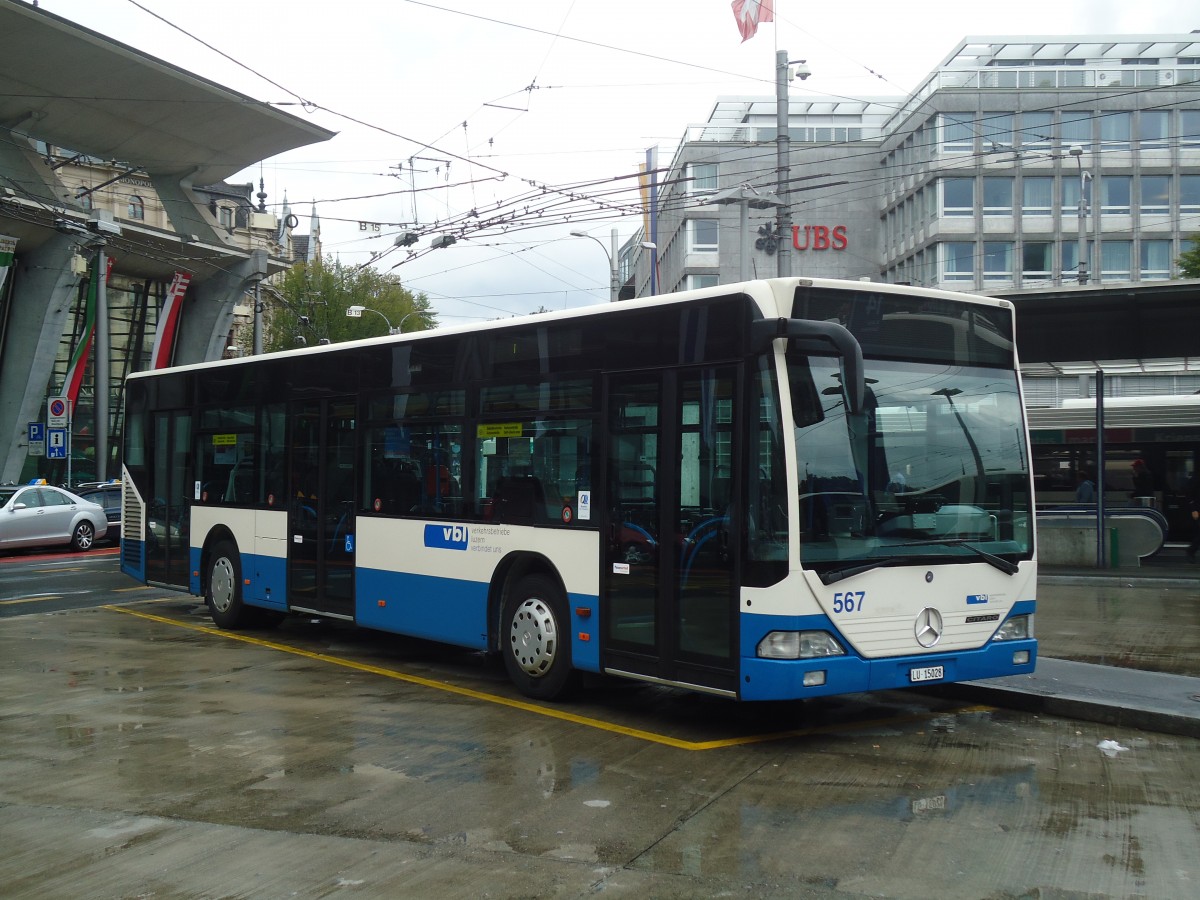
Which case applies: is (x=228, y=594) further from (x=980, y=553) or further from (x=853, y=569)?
(x=980, y=553)

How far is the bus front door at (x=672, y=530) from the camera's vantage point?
7.98 meters

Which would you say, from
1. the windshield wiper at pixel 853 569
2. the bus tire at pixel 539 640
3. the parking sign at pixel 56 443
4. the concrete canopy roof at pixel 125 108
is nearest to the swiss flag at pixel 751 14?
the concrete canopy roof at pixel 125 108

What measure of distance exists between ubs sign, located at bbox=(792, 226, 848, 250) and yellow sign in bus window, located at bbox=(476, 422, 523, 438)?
51.3 metres

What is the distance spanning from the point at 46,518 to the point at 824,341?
24.8 m

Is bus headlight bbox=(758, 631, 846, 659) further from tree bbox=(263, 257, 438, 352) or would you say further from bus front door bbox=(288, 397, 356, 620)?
tree bbox=(263, 257, 438, 352)

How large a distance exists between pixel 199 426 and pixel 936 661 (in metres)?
10.2

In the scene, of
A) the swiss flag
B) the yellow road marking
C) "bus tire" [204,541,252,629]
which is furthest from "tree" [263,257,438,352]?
the yellow road marking

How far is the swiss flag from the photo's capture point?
77.6 feet

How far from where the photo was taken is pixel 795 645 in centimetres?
762

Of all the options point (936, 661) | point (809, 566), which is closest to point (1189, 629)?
point (936, 661)

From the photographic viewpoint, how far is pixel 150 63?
118ft

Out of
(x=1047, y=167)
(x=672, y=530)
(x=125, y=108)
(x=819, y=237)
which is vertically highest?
(x=1047, y=167)

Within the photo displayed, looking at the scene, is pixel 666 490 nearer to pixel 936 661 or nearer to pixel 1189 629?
pixel 936 661

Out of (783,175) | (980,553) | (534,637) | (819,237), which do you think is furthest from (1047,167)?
(534,637)
